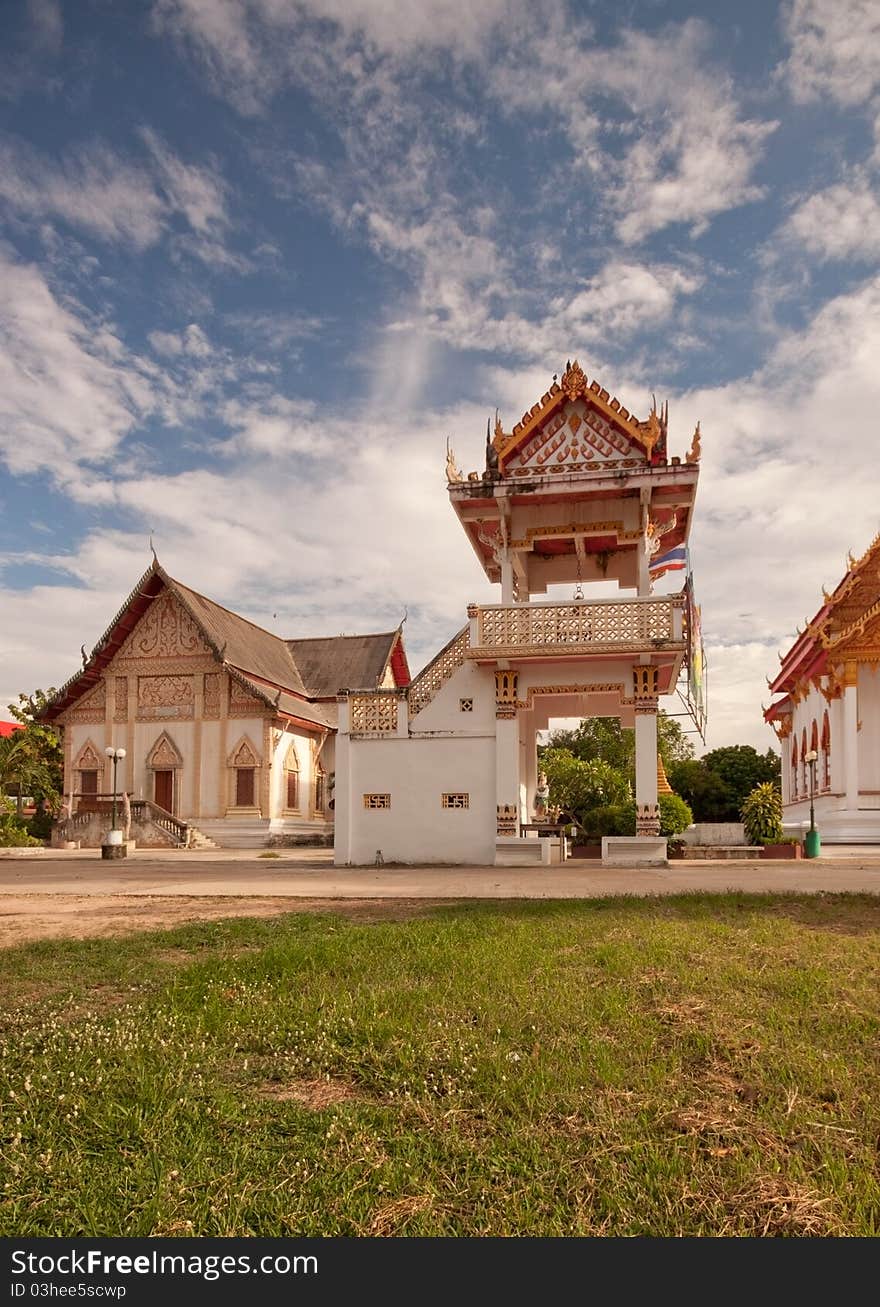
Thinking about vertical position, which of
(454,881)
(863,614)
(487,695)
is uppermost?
(863,614)

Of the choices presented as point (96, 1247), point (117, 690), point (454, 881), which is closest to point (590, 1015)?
point (96, 1247)

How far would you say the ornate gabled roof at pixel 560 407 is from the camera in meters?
18.1

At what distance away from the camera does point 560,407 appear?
1858 cm

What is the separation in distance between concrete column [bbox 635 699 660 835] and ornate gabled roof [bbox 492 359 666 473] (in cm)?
491

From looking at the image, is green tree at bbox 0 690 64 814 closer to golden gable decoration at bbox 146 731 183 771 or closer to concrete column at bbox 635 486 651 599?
golden gable decoration at bbox 146 731 183 771

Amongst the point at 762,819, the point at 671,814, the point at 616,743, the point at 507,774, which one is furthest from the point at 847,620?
the point at 616,743

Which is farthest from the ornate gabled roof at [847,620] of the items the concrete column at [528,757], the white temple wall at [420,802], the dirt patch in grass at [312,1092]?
the dirt patch in grass at [312,1092]

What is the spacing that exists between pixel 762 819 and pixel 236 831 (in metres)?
18.4

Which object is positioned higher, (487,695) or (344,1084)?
(487,695)

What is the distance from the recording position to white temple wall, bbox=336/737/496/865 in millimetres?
17641

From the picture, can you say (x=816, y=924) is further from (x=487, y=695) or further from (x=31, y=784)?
(x=31, y=784)

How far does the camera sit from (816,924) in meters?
7.53

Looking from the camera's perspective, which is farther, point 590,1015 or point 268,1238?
point 590,1015

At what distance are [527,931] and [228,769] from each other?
2912 centimetres
